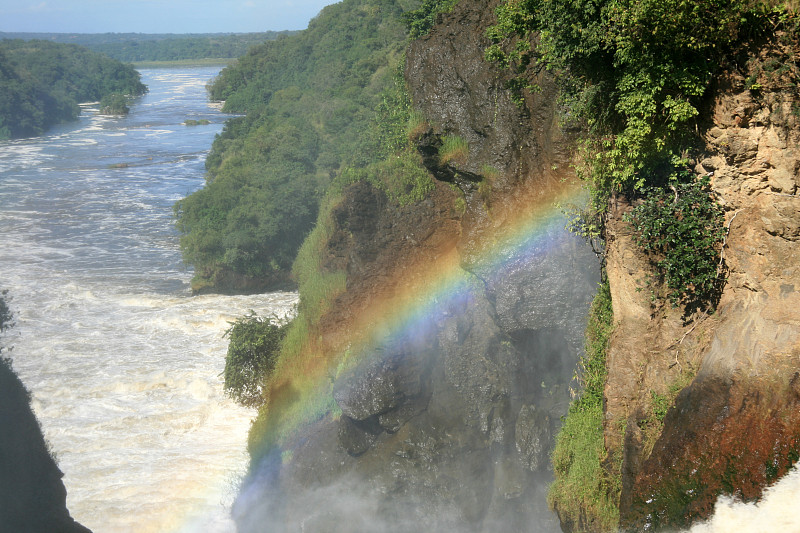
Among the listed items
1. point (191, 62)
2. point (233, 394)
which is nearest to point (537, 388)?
point (233, 394)

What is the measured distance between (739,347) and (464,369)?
258 inches

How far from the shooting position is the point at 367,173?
18531 mm

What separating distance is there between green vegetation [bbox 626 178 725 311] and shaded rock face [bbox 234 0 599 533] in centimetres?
330

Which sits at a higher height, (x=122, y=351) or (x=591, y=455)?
(x=591, y=455)

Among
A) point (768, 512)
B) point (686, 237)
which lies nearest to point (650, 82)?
point (686, 237)

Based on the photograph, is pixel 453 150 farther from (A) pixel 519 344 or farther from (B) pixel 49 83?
(B) pixel 49 83

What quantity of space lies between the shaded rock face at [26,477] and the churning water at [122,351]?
0.26 metres

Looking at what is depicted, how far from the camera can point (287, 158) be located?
2873 cm

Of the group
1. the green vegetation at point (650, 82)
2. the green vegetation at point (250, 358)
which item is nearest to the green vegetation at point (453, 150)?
the green vegetation at point (650, 82)

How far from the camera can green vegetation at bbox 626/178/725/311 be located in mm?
7137

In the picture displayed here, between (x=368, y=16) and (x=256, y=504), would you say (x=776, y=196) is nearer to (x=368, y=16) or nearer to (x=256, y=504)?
(x=256, y=504)

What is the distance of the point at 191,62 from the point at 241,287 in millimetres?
124343

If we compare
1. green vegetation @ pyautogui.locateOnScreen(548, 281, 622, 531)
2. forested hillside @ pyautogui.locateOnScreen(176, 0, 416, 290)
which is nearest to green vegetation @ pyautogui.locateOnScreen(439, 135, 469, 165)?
green vegetation @ pyautogui.locateOnScreen(548, 281, 622, 531)

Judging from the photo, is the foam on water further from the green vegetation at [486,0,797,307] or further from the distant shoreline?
the distant shoreline
